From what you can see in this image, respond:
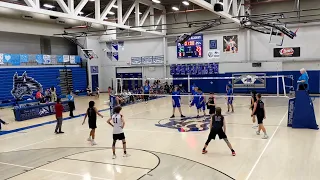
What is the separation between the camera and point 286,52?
2548 cm

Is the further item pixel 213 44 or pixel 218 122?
pixel 213 44

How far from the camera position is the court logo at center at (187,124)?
12749 mm

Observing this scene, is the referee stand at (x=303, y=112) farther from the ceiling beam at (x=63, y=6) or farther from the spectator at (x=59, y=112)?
the ceiling beam at (x=63, y=6)

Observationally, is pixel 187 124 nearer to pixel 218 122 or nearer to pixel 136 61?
pixel 218 122

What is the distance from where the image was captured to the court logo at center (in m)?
12.7

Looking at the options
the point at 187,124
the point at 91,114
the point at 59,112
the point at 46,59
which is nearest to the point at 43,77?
the point at 46,59

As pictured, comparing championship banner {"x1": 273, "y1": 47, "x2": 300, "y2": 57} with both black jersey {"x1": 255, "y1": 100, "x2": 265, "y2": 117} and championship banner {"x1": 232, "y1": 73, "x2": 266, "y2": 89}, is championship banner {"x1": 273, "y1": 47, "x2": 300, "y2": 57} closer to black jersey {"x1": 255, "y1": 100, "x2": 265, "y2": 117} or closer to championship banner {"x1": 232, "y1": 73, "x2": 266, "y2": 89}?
championship banner {"x1": 232, "y1": 73, "x2": 266, "y2": 89}

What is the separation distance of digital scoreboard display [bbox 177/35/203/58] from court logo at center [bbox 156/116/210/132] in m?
14.8

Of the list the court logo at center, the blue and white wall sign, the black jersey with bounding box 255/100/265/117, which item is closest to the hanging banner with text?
the blue and white wall sign

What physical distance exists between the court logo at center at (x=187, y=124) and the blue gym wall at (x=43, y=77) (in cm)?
1569

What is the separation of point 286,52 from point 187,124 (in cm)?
1586

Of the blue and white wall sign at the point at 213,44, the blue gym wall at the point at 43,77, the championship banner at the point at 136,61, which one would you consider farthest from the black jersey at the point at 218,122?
the championship banner at the point at 136,61

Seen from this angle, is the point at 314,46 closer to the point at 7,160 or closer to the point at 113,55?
the point at 113,55

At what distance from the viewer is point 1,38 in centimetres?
2528
